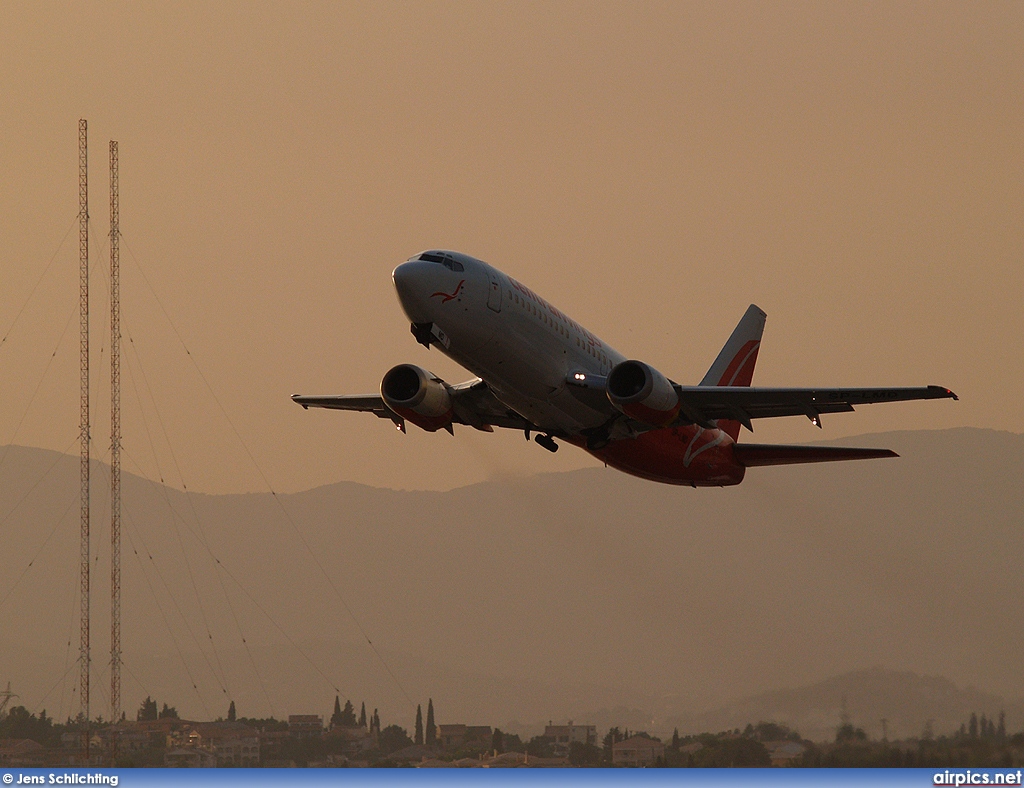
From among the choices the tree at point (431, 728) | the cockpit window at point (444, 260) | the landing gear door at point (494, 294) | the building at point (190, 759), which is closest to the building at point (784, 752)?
the landing gear door at point (494, 294)

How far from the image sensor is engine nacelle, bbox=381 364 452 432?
50.3m

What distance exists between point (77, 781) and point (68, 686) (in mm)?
36780

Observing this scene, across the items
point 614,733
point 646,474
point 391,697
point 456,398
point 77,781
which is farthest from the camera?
point 391,697

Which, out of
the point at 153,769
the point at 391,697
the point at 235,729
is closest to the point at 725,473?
the point at 153,769

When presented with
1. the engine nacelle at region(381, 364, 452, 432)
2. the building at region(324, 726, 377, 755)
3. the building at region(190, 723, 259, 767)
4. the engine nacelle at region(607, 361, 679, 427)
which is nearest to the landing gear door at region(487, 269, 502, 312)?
the engine nacelle at region(607, 361, 679, 427)

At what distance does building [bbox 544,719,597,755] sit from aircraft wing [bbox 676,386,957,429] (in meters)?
51.9

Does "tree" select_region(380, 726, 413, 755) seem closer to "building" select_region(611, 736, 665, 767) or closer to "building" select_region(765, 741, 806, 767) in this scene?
"building" select_region(611, 736, 665, 767)

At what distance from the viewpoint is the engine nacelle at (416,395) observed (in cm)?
5034

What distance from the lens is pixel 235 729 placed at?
112 metres

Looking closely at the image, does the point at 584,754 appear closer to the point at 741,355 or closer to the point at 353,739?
the point at 353,739

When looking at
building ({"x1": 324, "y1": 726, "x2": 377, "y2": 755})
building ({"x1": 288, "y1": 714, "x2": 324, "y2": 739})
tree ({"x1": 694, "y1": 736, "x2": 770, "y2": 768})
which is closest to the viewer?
tree ({"x1": 694, "y1": 736, "x2": 770, "y2": 768})

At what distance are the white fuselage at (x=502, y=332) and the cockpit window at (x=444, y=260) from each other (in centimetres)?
3

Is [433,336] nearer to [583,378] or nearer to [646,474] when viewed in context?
[583,378]

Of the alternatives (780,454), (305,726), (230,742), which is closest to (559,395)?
(780,454)
